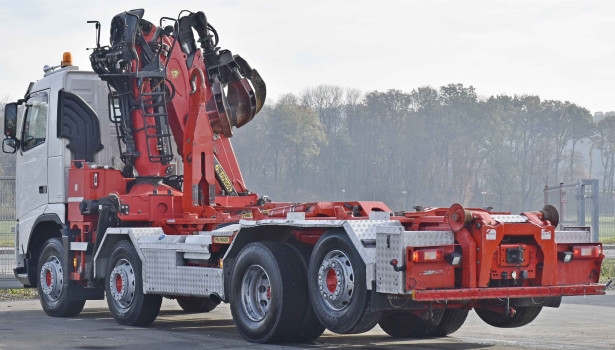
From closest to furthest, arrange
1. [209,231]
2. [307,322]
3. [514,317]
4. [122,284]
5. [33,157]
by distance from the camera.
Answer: [307,322] < [514,317] < [209,231] < [122,284] < [33,157]

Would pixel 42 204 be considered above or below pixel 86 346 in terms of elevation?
above

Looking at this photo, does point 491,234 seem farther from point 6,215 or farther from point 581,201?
point 6,215

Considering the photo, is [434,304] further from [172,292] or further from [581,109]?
[581,109]

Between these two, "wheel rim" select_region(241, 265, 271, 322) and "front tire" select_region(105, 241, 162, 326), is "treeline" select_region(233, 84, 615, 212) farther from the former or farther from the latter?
"wheel rim" select_region(241, 265, 271, 322)

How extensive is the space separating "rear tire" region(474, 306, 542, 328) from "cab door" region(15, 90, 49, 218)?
7.08 metres

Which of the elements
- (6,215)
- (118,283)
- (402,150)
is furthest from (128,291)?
(402,150)

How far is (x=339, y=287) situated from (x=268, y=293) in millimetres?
1231

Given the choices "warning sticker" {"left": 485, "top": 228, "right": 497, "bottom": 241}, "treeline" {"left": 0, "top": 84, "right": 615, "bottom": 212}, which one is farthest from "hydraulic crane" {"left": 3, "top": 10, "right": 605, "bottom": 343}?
"treeline" {"left": 0, "top": 84, "right": 615, "bottom": 212}

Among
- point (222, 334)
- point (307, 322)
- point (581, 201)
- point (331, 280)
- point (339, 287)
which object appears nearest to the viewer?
point (339, 287)

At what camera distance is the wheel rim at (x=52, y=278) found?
14617mm

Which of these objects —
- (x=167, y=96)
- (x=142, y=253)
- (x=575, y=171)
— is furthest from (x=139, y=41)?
(x=575, y=171)

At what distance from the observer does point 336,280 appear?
980cm

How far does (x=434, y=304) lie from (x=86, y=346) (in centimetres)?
380

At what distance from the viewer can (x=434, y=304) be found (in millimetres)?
9625
